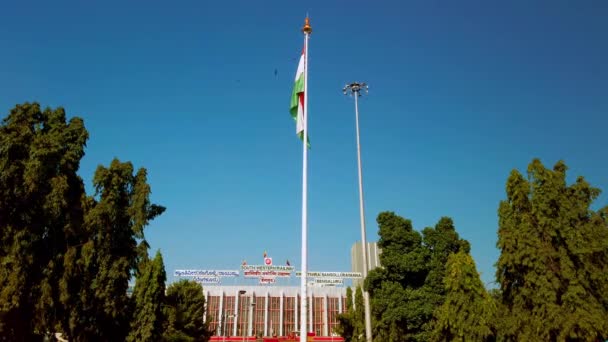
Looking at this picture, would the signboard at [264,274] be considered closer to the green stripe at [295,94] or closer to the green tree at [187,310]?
A: the green tree at [187,310]

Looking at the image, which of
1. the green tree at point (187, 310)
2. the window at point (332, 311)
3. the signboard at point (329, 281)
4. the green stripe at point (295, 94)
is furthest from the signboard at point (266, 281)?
the green stripe at point (295, 94)

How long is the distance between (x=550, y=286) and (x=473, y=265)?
11.6 ft

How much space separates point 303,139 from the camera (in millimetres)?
18500

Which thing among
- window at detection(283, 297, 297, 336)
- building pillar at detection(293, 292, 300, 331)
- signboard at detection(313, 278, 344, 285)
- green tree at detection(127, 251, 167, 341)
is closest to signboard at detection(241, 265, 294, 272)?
signboard at detection(313, 278, 344, 285)

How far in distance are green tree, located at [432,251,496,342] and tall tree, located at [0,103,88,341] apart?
20.7m

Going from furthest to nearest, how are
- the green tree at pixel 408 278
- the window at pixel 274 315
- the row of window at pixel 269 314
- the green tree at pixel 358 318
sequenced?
the window at pixel 274 315
the row of window at pixel 269 314
the green tree at pixel 358 318
the green tree at pixel 408 278

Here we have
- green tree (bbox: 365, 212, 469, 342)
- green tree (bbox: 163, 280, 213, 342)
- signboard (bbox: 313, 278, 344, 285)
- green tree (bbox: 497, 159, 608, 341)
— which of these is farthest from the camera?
signboard (bbox: 313, 278, 344, 285)

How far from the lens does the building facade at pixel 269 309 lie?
288 feet

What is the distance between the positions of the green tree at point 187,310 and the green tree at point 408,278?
76.0 feet

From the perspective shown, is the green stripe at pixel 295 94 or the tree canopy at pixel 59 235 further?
the tree canopy at pixel 59 235

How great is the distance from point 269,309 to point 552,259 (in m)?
73.0

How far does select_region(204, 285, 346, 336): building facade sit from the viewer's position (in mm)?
87875

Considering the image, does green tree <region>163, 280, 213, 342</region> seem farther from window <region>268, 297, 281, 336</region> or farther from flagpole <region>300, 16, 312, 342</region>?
window <region>268, 297, 281, 336</region>

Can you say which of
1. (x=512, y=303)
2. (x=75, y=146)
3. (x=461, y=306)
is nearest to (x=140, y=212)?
(x=75, y=146)
